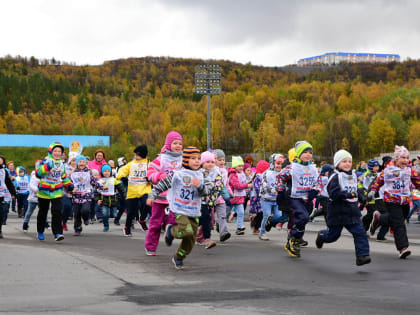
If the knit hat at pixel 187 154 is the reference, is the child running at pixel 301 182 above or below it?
below

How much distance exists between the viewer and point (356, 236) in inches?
334

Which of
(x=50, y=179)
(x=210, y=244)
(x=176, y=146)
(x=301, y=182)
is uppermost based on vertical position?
(x=176, y=146)

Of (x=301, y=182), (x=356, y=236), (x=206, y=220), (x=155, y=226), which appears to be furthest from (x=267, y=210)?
(x=356, y=236)

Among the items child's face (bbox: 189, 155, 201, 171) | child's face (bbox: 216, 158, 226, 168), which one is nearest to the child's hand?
child's face (bbox: 189, 155, 201, 171)

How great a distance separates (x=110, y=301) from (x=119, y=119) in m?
182

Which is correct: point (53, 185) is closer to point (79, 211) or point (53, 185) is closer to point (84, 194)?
point (79, 211)

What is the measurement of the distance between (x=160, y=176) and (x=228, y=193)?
1.48 meters

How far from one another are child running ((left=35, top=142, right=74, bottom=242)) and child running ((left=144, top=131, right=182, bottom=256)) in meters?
2.52

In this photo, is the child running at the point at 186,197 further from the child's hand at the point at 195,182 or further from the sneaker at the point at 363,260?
the sneaker at the point at 363,260

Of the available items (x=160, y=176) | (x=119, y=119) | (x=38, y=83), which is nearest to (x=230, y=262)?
(x=160, y=176)

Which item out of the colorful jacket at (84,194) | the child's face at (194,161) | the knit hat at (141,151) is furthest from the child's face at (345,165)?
the colorful jacket at (84,194)

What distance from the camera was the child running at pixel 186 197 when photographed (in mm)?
8133

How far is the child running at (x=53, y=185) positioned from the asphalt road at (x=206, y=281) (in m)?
0.62

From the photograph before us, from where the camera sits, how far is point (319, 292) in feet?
21.2
